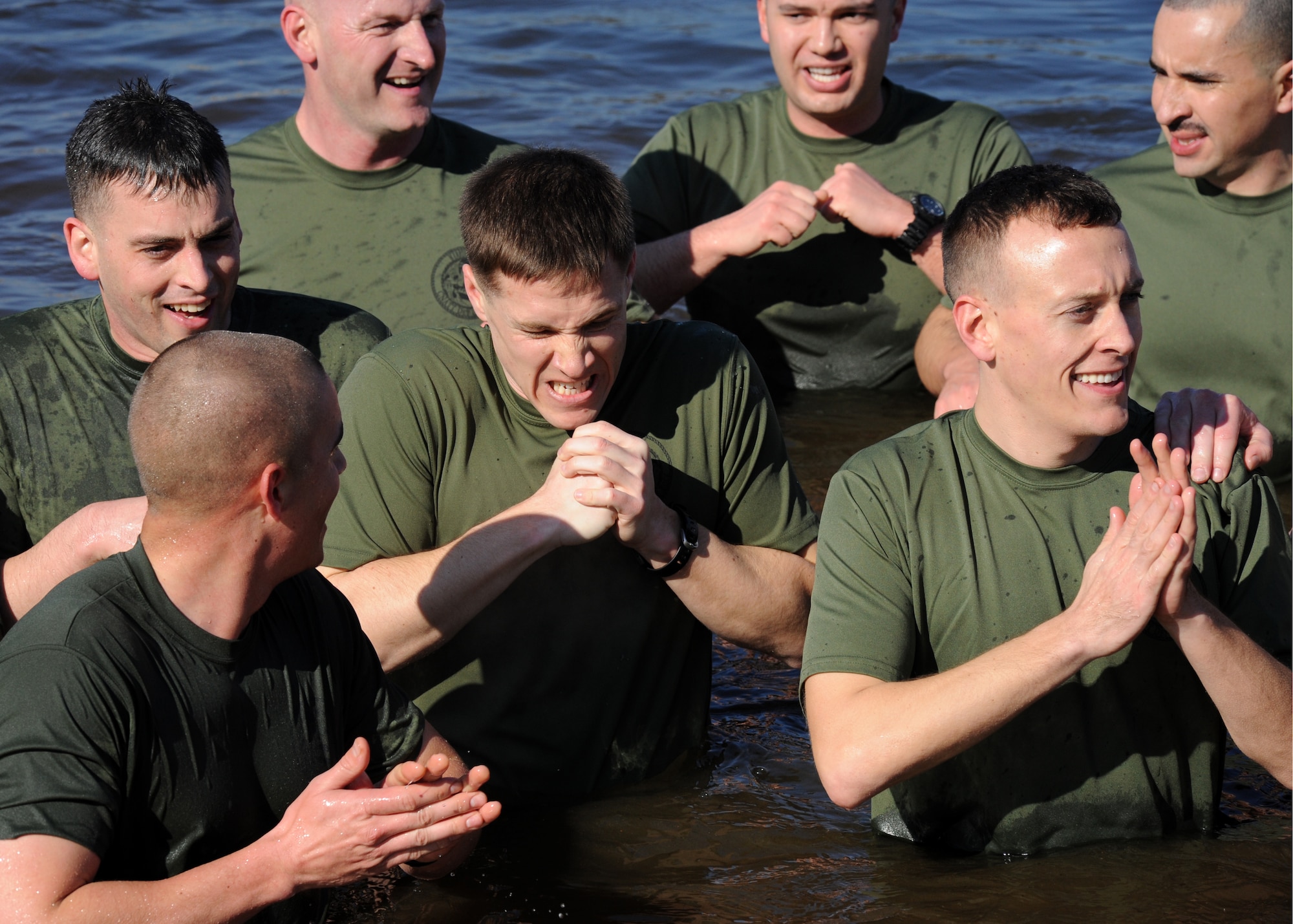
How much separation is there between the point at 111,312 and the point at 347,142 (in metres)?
1.98

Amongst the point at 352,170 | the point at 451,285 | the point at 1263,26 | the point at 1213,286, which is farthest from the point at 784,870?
the point at 1263,26

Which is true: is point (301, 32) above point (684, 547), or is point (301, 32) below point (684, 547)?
above

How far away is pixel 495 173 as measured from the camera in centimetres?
407

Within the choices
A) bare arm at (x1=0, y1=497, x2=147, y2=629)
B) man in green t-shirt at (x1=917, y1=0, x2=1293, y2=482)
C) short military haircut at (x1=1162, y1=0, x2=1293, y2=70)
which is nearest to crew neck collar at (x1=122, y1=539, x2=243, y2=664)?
bare arm at (x1=0, y1=497, x2=147, y2=629)

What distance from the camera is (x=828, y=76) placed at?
6883 millimetres

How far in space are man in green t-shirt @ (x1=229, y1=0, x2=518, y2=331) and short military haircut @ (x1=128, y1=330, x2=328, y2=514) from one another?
120 inches

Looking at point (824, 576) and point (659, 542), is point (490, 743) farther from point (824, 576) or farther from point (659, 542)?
point (824, 576)

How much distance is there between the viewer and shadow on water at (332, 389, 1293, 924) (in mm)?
3863

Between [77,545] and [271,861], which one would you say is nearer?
[271,861]

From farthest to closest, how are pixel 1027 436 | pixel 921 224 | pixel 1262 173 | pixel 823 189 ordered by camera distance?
pixel 921 224 < pixel 823 189 < pixel 1262 173 < pixel 1027 436

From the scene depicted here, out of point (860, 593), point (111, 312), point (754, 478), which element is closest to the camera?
point (860, 593)

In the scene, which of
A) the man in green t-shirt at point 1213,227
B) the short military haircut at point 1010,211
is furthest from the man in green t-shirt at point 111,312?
the man in green t-shirt at point 1213,227

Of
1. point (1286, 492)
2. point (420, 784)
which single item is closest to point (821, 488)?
point (1286, 492)

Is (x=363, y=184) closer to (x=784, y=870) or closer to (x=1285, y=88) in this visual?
(x=784, y=870)
